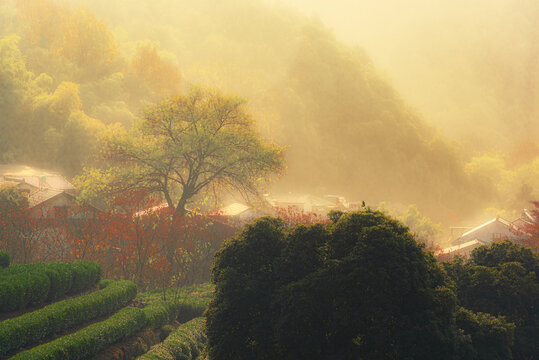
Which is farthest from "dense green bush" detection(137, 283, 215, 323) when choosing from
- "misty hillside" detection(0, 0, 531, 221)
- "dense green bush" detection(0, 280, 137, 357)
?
"misty hillside" detection(0, 0, 531, 221)

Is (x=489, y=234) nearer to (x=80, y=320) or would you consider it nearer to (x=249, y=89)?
(x=80, y=320)

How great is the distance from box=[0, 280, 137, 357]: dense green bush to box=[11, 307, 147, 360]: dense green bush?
895 mm

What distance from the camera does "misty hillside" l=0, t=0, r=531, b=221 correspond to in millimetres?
53125

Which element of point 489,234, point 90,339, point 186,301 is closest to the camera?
point 90,339

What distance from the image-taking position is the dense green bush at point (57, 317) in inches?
545

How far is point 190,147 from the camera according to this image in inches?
1351

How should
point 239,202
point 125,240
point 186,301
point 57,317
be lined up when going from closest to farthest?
1. point 57,317
2. point 186,301
3. point 125,240
4. point 239,202

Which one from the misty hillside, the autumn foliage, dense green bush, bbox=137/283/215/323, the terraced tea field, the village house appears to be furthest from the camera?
the misty hillside

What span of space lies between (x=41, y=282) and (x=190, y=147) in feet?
60.3

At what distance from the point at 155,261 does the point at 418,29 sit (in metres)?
141

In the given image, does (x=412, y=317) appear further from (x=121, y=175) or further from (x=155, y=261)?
(x=121, y=175)

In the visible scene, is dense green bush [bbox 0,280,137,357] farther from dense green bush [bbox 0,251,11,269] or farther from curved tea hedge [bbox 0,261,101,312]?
dense green bush [bbox 0,251,11,269]

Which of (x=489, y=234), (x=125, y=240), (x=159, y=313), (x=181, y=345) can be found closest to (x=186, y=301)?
(x=159, y=313)

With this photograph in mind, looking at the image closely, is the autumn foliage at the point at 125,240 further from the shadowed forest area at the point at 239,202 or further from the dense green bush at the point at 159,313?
the dense green bush at the point at 159,313
